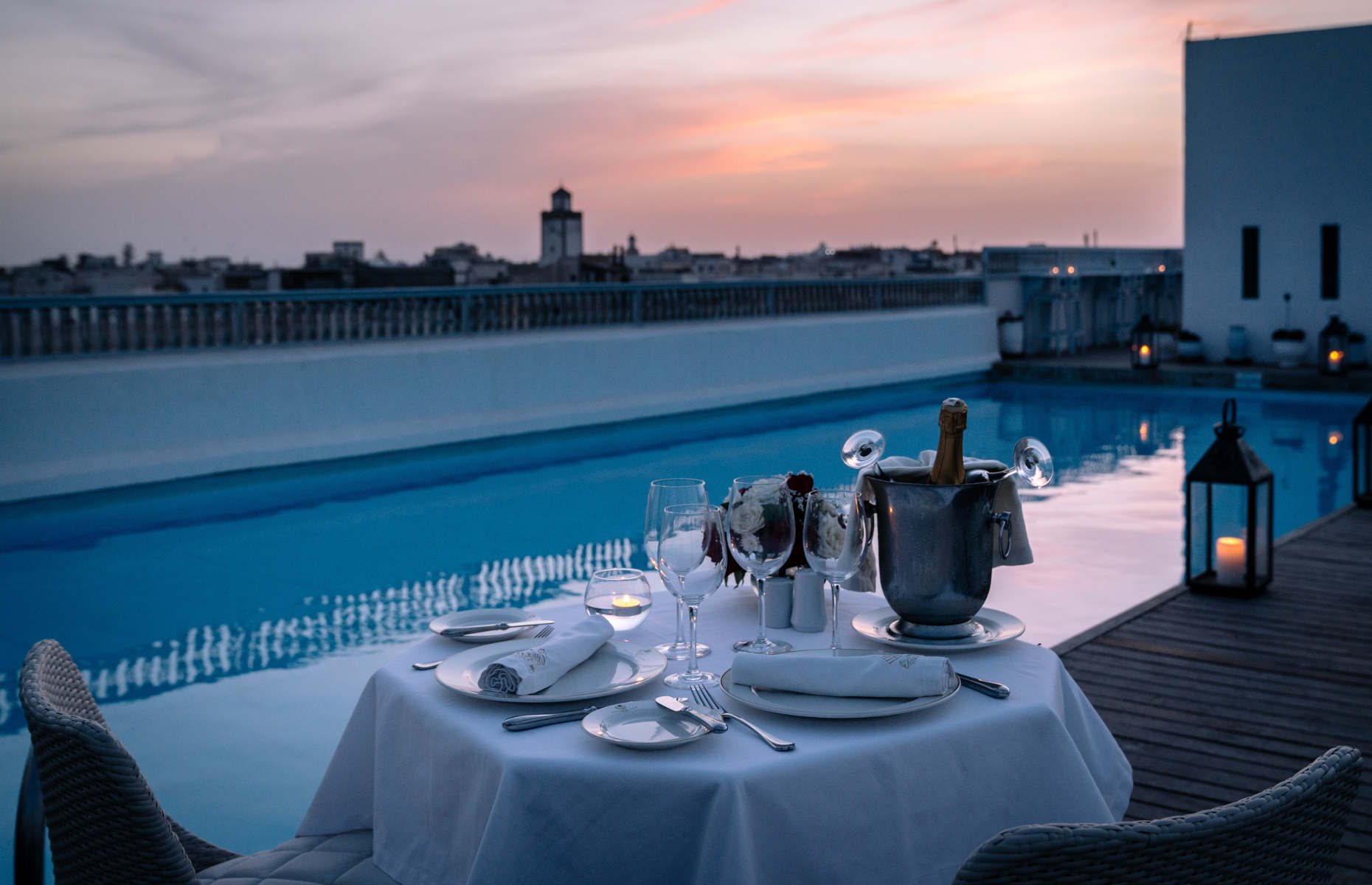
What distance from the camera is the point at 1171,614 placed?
160 inches

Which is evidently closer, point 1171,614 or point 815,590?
point 815,590

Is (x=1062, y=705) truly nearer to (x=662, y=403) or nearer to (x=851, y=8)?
(x=662, y=403)

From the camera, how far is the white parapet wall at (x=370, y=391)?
7.81 m

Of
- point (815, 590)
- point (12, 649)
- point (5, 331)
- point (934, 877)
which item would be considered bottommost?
point (12, 649)

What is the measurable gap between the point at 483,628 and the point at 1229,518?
11.2 feet

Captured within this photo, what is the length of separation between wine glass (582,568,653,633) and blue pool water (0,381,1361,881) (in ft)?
5.61

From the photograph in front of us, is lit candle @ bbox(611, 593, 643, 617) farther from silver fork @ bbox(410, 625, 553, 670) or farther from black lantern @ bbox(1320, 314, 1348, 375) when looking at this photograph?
black lantern @ bbox(1320, 314, 1348, 375)

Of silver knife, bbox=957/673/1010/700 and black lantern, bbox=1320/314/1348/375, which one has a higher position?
black lantern, bbox=1320/314/1348/375

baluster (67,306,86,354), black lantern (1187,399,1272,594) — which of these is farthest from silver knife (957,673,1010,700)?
baluster (67,306,86,354)

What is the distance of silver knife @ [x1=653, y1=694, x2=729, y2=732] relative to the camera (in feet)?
4.43

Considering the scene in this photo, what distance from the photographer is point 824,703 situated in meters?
1.42

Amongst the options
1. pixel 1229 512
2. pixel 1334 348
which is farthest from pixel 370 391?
pixel 1334 348

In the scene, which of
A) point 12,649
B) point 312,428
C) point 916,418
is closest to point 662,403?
point 916,418

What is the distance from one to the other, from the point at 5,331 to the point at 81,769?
25.1ft
